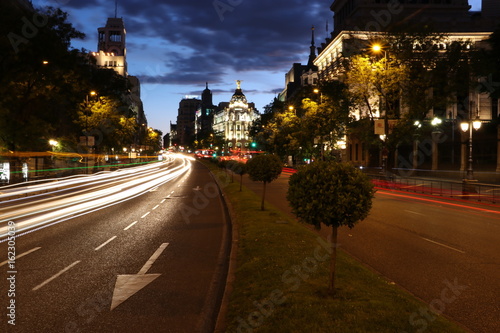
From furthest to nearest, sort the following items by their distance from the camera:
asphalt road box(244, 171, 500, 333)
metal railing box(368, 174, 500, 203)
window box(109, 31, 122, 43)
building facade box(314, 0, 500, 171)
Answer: window box(109, 31, 122, 43) → building facade box(314, 0, 500, 171) → metal railing box(368, 174, 500, 203) → asphalt road box(244, 171, 500, 333)

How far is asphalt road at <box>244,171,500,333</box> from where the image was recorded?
8055 millimetres

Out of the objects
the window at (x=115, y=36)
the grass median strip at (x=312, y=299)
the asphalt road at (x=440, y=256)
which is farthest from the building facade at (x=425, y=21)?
the window at (x=115, y=36)

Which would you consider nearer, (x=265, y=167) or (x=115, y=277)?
(x=115, y=277)

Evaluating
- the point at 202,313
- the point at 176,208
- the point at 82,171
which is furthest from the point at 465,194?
the point at 82,171

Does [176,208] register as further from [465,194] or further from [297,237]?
[465,194]

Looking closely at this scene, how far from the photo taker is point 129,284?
375 inches

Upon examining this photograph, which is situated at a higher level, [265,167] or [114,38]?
[114,38]

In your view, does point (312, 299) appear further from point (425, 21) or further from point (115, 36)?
point (115, 36)

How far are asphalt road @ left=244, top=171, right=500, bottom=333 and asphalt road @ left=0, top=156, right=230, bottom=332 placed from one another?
166 inches

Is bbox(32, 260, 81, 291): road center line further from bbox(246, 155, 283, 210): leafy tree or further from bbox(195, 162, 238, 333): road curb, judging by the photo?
bbox(246, 155, 283, 210): leafy tree

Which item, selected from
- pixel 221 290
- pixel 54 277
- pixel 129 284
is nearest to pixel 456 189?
pixel 221 290

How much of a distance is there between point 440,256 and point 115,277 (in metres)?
9.10

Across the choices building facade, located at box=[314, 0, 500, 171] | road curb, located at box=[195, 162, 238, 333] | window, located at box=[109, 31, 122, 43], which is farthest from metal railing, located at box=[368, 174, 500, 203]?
window, located at box=[109, 31, 122, 43]

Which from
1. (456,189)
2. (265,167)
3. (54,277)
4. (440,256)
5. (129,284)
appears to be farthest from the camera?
(456,189)
